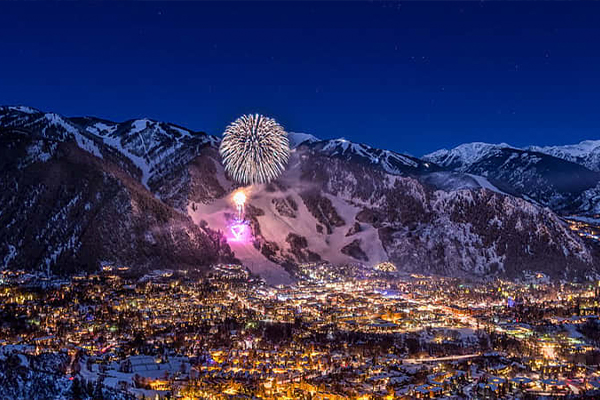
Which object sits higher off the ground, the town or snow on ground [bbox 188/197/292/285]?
snow on ground [bbox 188/197/292/285]

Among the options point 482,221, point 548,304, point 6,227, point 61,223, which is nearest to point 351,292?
point 548,304

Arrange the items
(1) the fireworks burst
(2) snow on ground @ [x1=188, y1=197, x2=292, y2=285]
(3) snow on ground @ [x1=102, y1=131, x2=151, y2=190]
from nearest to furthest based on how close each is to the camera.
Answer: (1) the fireworks burst < (2) snow on ground @ [x1=188, y1=197, x2=292, y2=285] < (3) snow on ground @ [x1=102, y1=131, x2=151, y2=190]

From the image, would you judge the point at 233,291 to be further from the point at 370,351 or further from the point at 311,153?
the point at 311,153

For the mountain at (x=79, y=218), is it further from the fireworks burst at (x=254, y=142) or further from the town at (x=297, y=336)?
the fireworks burst at (x=254, y=142)

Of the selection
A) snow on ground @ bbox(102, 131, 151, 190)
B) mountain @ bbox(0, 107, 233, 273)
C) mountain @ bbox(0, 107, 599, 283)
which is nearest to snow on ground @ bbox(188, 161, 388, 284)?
mountain @ bbox(0, 107, 599, 283)

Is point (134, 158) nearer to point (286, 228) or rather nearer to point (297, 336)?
point (286, 228)

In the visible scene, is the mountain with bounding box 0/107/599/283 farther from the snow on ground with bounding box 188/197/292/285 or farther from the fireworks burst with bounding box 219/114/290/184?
the fireworks burst with bounding box 219/114/290/184
